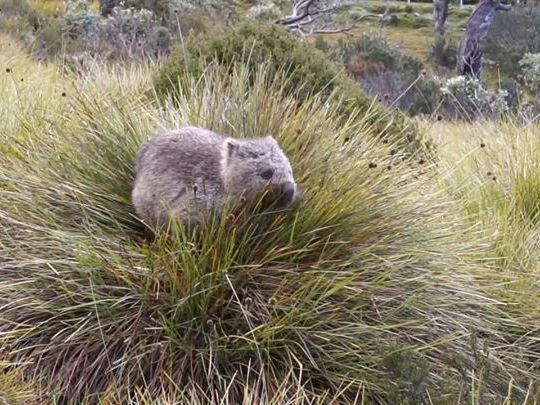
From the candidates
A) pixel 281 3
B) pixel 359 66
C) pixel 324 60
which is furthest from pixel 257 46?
pixel 281 3

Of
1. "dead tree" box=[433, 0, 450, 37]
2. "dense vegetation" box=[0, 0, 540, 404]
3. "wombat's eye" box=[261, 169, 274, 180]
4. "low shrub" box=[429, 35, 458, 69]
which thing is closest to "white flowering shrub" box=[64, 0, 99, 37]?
"dense vegetation" box=[0, 0, 540, 404]

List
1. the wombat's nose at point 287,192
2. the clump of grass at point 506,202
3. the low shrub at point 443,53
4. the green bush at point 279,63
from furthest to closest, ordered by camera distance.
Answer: the low shrub at point 443,53, the green bush at point 279,63, the clump of grass at point 506,202, the wombat's nose at point 287,192


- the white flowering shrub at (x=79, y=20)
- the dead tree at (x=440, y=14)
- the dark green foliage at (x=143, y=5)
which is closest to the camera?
the white flowering shrub at (x=79, y=20)

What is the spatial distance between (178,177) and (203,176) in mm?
109

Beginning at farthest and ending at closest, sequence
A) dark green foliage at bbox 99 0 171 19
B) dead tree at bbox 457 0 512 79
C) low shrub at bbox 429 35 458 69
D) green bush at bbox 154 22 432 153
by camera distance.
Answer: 1. low shrub at bbox 429 35 458 69
2. dead tree at bbox 457 0 512 79
3. dark green foliage at bbox 99 0 171 19
4. green bush at bbox 154 22 432 153

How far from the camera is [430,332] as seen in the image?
3.43 meters

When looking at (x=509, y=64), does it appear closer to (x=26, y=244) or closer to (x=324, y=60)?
(x=324, y=60)

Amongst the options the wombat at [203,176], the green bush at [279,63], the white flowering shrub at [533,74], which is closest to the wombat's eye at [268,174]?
the wombat at [203,176]

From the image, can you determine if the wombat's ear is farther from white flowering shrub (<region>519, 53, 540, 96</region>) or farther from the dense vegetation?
white flowering shrub (<region>519, 53, 540, 96</region>)

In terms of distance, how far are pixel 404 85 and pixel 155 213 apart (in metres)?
14.5

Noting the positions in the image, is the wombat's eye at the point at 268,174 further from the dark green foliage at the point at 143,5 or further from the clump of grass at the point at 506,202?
the dark green foliage at the point at 143,5

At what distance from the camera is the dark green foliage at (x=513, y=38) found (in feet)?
86.2

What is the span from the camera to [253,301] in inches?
131

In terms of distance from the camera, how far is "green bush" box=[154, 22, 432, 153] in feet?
19.0
